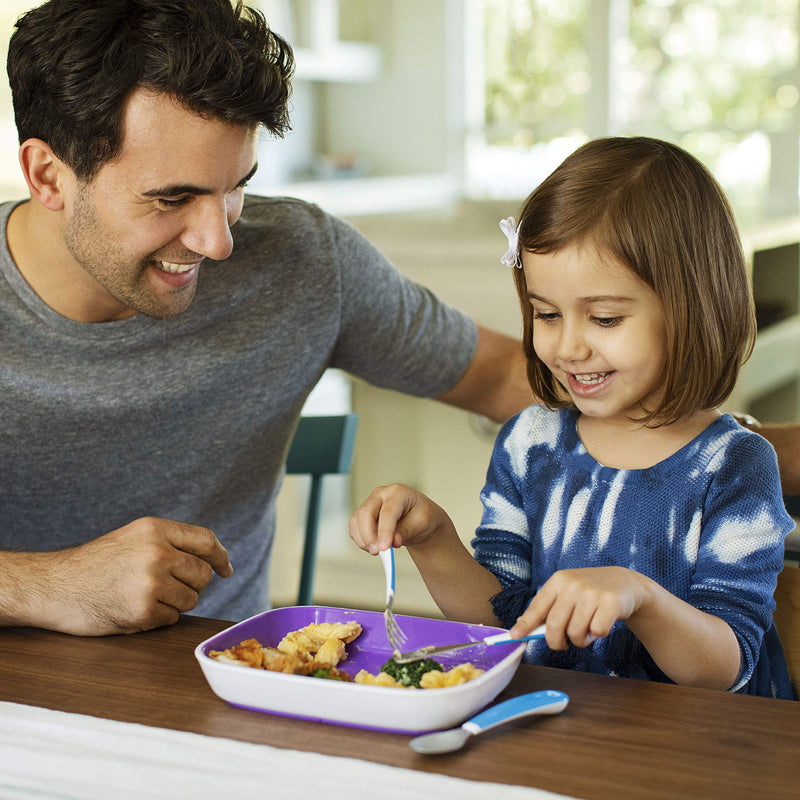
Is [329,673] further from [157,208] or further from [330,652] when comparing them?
[157,208]

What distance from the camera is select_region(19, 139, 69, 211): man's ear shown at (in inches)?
51.5

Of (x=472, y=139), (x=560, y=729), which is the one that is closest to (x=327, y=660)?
(x=560, y=729)

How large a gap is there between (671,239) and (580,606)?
0.40 metres

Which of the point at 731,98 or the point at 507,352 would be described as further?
the point at 731,98

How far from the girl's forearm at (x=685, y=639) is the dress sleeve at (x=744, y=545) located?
3 cm

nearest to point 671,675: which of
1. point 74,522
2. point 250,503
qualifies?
point 250,503

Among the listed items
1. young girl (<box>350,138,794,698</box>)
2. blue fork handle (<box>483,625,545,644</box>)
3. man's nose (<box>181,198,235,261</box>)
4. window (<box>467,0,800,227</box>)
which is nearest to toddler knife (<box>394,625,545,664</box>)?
blue fork handle (<box>483,625,545,644</box>)

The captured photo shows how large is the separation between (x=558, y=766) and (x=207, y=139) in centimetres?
84

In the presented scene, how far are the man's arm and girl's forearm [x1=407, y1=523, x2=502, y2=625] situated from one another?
0.49 metres

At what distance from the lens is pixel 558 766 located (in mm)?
714

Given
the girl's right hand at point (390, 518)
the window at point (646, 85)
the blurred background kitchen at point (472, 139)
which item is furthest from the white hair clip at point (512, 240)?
the window at point (646, 85)

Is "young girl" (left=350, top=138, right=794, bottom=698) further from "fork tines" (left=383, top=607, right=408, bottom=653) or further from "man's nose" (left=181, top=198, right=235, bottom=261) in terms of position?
"man's nose" (left=181, top=198, right=235, bottom=261)

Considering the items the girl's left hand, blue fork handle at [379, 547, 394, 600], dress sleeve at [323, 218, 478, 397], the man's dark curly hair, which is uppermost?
the man's dark curly hair

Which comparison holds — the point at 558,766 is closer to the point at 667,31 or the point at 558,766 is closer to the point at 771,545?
the point at 771,545
